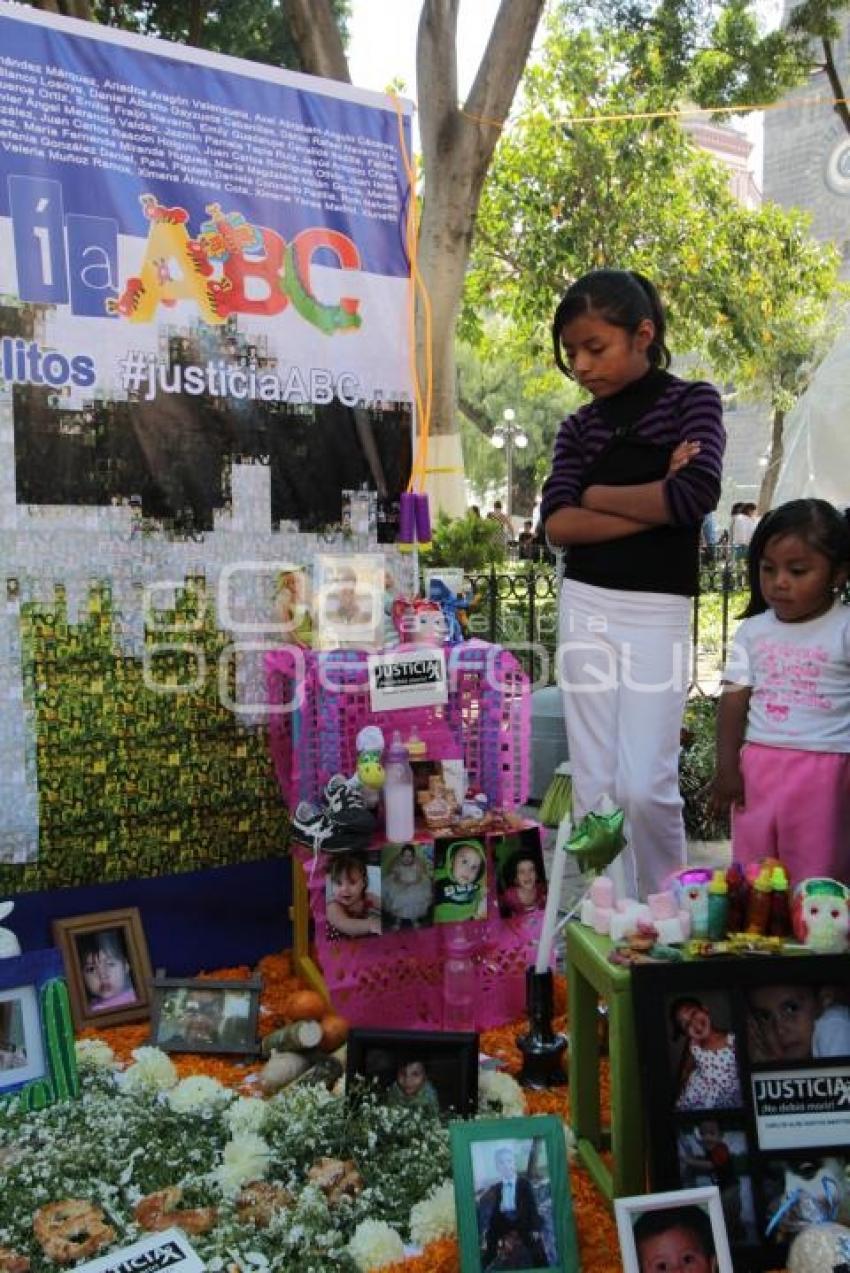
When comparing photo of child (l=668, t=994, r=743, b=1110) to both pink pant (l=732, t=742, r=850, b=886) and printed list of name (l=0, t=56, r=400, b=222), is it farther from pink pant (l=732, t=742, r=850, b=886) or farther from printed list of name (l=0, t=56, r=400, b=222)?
printed list of name (l=0, t=56, r=400, b=222)

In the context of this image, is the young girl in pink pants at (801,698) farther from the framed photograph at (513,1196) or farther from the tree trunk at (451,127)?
the tree trunk at (451,127)

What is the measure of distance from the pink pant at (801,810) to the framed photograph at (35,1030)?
1717 millimetres

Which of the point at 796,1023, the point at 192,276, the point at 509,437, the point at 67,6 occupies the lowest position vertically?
the point at 796,1023

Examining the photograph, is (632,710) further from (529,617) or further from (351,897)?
(529,617)

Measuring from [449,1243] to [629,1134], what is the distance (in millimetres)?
383

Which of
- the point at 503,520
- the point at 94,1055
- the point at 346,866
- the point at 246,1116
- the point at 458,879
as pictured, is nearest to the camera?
the point at 246,1116

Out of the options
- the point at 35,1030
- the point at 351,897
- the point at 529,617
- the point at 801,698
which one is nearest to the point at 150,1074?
the point at 35,1030

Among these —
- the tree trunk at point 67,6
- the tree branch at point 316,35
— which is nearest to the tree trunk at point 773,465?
the tree branch at point 316,35

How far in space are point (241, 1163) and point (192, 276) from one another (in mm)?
2293

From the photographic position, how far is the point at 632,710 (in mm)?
2752

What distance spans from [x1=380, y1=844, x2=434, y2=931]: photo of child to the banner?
43.8 inches

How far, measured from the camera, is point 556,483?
2838 mm

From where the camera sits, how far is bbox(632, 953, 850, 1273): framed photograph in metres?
1.81

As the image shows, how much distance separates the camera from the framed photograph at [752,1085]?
181cm
